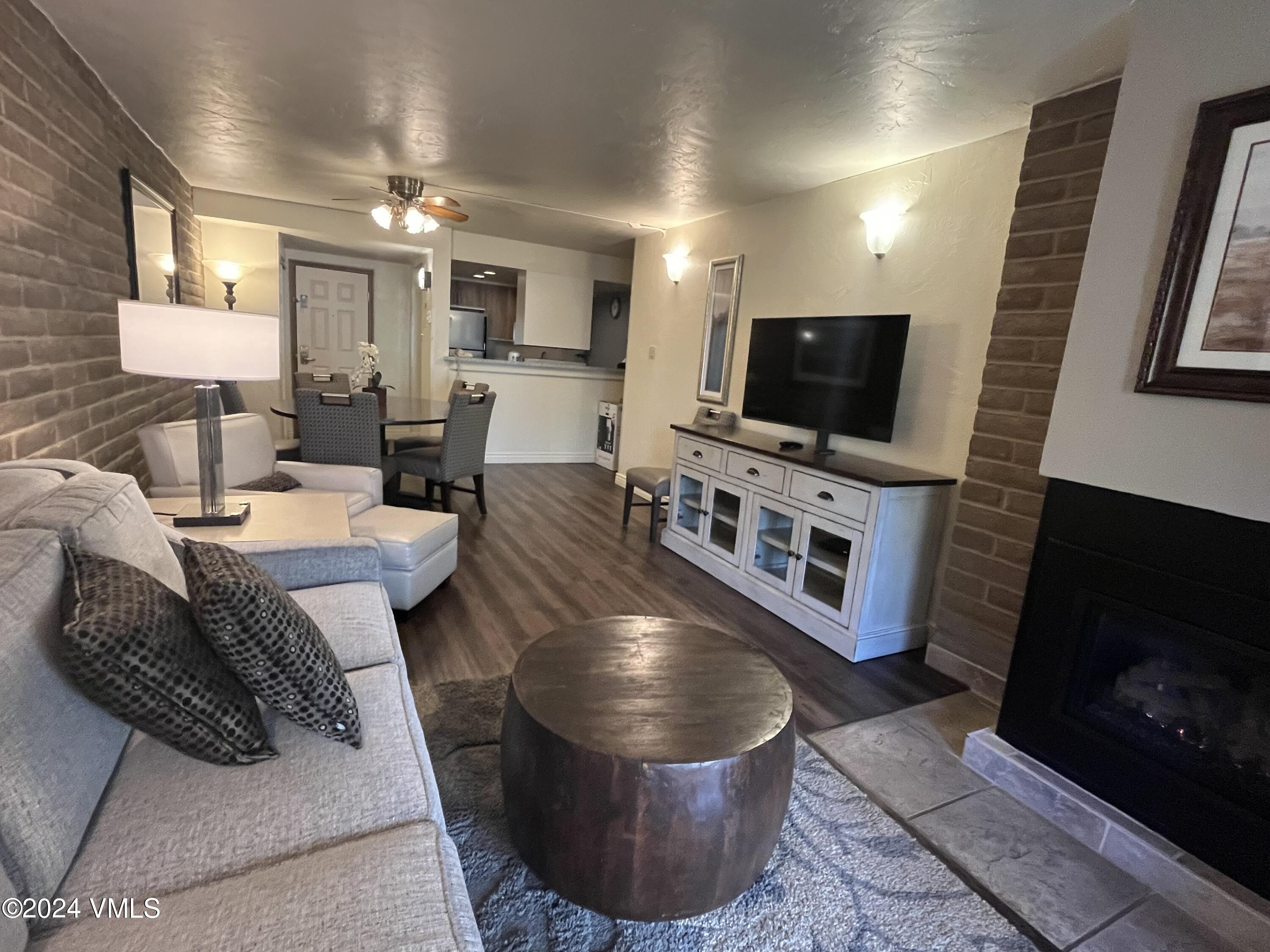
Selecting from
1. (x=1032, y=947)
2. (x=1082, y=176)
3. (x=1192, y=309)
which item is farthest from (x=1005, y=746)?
(x=1082, y=176)

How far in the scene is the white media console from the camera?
2.59 m

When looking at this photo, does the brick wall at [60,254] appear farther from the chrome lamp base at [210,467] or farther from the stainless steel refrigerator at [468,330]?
the stainless steel refrigerator at [468,330]

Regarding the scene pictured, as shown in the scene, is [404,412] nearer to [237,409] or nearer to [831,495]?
[237,409]

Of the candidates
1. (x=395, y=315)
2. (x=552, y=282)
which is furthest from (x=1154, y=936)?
(x=395, y=315)

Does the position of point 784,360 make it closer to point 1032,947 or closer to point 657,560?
point 657,560

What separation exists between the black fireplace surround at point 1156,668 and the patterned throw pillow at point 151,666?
2005 mm

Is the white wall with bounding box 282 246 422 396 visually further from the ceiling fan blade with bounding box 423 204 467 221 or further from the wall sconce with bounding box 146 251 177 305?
the ceiling fan blade with bounding box 423 204 467 221

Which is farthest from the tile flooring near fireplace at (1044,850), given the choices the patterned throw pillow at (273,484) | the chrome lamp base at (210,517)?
the patterned throw pillow at (273,484)

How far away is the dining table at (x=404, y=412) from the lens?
3.77 m

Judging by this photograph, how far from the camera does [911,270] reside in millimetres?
2893

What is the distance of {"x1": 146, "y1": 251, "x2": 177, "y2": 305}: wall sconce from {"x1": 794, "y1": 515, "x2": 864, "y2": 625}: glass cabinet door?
374 cm

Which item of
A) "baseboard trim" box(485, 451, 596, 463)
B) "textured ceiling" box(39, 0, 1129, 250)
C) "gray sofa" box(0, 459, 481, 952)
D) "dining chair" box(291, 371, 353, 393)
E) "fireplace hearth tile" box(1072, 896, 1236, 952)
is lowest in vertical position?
"fireplace hearth tile" box(1072, 896, 1236, 952)

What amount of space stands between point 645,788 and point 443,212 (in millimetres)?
3761

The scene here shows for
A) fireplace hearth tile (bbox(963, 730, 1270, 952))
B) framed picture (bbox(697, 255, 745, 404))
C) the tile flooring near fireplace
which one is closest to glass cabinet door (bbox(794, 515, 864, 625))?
the tile flooring near fireplace
